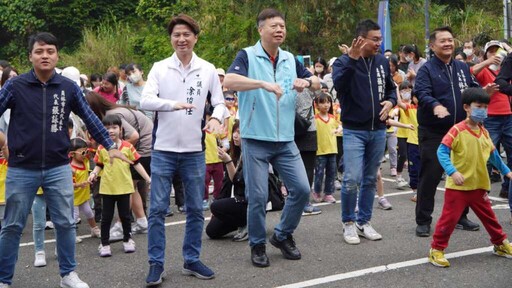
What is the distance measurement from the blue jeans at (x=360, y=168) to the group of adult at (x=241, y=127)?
11mm

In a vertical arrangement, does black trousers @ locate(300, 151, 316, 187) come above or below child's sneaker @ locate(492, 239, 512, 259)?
above

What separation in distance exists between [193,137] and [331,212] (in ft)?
11.3

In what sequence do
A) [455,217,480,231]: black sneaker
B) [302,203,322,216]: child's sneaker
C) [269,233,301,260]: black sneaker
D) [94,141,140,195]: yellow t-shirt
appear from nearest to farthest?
[269,233,301,260]: black sneaker, [94,141,140,195]: yellow t-shirt, [455,217,480,231]: black sneaker, [302,203,322,216]: child's sneaker

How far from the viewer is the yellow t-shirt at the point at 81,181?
7.54 metres

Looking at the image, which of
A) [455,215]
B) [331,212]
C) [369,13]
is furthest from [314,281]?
[369,13]

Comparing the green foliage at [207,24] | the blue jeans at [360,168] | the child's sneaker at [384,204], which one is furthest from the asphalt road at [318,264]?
the green foliage at [207,24]

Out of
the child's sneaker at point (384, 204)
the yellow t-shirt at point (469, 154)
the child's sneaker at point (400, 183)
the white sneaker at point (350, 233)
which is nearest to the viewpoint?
the yellow t-shirt at point (469, 154)

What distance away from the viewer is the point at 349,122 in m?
6.84

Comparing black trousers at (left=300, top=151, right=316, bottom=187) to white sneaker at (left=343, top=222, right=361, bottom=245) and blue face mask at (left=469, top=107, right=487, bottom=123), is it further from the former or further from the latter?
blue face mask at (left=469, top=107, right=487, bottom=123)

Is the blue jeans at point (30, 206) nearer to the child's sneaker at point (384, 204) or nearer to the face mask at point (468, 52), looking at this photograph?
the child's sneaker at point (384, 204)

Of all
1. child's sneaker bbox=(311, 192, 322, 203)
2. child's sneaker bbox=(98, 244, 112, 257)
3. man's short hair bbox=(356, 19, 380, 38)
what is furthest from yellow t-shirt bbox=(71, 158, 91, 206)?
man's short hair bbox=(356, 19, 380, 38)

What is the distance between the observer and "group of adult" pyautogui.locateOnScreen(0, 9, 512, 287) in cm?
546

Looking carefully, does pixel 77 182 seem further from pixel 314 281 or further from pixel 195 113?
pixel 314 281

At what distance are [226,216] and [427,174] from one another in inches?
83.9
